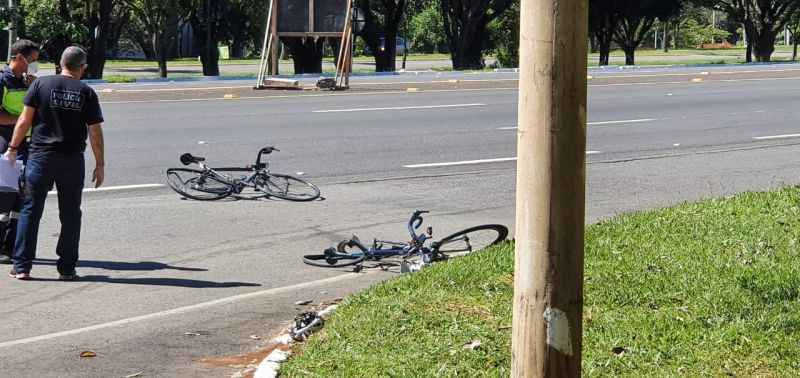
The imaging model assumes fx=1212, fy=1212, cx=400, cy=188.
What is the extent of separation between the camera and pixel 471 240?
10016 mm

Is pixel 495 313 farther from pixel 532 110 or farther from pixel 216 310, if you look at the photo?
pixel 532 110

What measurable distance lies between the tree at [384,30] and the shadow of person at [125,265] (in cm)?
3243

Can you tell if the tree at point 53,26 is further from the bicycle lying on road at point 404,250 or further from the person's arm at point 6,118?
the bicycle lying on road at point 404,250

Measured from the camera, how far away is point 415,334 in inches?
255

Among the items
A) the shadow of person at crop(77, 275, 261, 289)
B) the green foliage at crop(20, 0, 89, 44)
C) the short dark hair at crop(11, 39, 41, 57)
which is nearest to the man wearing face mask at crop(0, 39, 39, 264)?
the short dark hair at crop(11, 39, 41, 57)

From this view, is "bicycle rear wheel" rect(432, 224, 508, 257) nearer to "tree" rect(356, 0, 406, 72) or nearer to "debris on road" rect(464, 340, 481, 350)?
"debris on road" rect(464, 340, 481, 350)

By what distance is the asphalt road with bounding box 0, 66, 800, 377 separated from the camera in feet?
24.0

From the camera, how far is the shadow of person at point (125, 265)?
29.9 ft

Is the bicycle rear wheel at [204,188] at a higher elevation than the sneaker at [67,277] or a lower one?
higher

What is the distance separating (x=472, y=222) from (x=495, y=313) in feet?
14.6

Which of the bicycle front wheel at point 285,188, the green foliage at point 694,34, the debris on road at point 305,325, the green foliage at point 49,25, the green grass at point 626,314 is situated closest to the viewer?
the green grass at point 626,314

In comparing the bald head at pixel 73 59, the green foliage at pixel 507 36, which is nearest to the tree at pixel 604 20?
the green foliage at pixel 507 36

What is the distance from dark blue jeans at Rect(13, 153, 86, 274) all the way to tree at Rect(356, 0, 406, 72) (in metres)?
33.0

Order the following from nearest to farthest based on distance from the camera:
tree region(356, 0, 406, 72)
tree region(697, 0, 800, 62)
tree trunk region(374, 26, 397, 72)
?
tree region(356, 0, 406, 72) → tree trunk region(374, 26, 397, 72) → tree region(697, 0, 800, 62)
